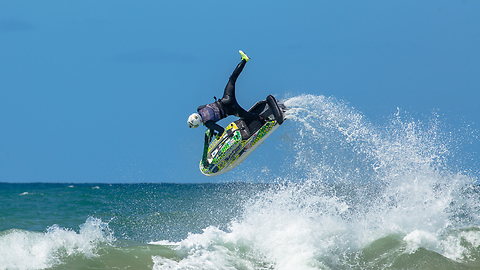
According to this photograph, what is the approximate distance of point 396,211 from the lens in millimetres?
10383

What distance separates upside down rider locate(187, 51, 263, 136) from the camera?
1032 cm

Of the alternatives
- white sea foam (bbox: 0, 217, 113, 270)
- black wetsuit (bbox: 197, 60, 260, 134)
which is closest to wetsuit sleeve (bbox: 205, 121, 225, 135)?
black wetsuit (bbox: 197, 60, 260, 134)

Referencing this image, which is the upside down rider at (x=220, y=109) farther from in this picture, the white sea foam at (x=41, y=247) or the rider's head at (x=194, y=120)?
the white sea foam at (x=41, y=247)

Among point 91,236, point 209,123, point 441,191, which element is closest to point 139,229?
point 91,236

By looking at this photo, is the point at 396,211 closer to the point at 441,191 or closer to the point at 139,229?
the point at 441,191

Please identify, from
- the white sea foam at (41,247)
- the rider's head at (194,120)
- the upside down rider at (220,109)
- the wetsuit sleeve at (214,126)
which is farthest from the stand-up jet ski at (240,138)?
the white sea foam at (41,247)

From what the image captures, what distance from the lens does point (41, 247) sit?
862cm

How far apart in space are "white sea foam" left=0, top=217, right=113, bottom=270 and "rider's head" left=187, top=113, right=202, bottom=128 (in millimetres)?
3487

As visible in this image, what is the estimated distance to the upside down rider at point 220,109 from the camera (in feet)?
33.9

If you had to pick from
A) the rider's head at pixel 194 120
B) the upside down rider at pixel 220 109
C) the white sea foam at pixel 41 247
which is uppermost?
the upside down rider at pixel 220 109

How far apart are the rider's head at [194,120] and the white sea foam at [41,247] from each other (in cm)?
349

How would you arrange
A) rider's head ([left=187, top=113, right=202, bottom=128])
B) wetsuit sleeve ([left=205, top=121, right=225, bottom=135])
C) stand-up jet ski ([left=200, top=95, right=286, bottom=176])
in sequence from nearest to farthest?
rider's head ([left=187, top=113, right=202, bottom=128])
wetsuit sleeve ([left=205, top=121, right=225, bottom=135])
stand-up jet ski ([left=200, top=95, right=286, bottom=176])

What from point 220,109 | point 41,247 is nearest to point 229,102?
point 220,109

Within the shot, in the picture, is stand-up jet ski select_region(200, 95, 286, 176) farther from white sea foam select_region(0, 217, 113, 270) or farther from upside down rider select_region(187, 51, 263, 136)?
white sea foam select_region(0, 217, 113, 270)
